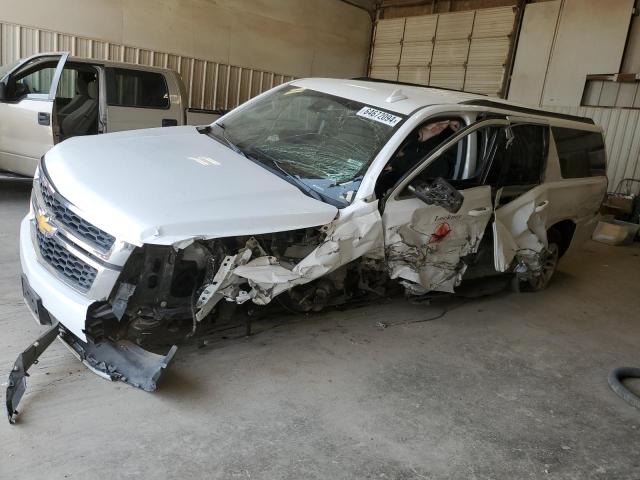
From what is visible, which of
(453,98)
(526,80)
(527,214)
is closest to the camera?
(453,98)

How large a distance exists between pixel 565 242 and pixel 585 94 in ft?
22.0

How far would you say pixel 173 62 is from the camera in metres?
10.9

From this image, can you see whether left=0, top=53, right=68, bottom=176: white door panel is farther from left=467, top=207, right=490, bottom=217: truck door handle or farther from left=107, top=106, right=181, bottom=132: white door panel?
left=467, top=207, right=490, bottom=217: truck door handle

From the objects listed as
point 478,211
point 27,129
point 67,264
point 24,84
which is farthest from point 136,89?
point 478,211

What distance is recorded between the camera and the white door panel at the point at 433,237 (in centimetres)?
355

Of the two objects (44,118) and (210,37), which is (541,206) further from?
(210,37)

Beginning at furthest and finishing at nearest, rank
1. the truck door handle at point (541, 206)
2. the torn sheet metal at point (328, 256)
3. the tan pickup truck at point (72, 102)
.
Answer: the tan pickup truck at point (72, 102) → the truck door handle at point (541, 206) → the torn sheet metal at point (328, 256)

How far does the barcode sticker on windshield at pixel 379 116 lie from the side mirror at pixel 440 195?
52 cm

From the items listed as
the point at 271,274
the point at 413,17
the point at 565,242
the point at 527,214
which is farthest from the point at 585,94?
the point at 271,274

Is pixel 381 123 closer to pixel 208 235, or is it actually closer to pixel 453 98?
pixel 453 98

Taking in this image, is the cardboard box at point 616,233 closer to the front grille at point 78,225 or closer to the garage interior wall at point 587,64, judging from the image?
the garage interior wall at point 587,64

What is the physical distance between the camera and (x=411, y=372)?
3512 mm

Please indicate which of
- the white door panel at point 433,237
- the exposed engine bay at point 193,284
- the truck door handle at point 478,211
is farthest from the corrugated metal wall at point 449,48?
the exposed engine bay at point 193,284

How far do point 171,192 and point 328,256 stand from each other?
3.34ft
